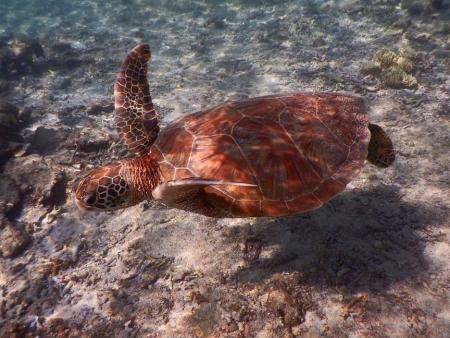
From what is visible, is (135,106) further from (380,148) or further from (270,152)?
(380,148)

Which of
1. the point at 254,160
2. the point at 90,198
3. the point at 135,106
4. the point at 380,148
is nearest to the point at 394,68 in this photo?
the point at 380,148

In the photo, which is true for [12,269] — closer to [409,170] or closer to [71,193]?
[71,193]

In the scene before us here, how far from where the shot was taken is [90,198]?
300 centimetres

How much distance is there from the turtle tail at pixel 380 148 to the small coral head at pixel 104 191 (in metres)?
2.87

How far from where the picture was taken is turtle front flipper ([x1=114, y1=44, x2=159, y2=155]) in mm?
3779

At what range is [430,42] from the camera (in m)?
7.89

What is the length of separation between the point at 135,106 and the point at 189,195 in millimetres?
1900

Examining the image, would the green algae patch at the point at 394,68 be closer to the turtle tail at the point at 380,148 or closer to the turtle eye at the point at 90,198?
the turtle tail at the point at 380,148

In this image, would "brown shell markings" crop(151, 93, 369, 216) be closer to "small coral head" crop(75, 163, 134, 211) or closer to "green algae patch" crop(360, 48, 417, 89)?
"small coral head" crop(75, 163, 134, 211)

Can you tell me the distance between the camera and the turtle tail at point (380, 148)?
3596 mm

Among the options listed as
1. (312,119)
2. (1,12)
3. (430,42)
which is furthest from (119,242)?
(1,12)

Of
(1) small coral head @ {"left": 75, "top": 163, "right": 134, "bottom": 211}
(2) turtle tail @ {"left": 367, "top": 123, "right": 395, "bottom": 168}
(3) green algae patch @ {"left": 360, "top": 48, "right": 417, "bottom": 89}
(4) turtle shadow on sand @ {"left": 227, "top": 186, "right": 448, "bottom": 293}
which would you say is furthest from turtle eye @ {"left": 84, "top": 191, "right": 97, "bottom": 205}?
(3) green algae patch @ {"left": 360, "top": 48, "right": 417, "bottom": 89}

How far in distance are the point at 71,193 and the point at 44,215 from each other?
48cm

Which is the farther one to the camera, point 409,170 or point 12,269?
point 409,170
